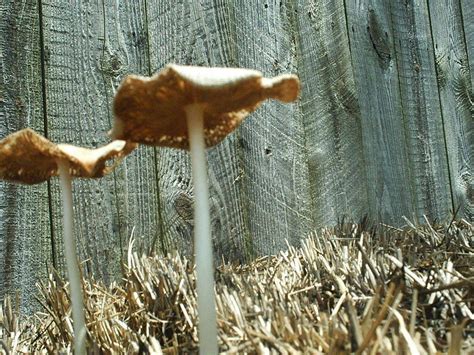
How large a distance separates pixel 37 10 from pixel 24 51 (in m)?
0.13

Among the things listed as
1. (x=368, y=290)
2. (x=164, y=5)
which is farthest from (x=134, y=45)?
(x=368, y=290)

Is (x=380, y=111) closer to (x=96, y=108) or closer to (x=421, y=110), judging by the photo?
(x=421, y=110)

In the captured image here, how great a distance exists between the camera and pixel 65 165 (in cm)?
88

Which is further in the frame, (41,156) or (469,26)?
(469,26)

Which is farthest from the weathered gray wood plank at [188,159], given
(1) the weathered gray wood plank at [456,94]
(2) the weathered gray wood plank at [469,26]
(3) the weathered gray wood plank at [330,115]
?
(2) the weathered gray wood plank at [469,26]

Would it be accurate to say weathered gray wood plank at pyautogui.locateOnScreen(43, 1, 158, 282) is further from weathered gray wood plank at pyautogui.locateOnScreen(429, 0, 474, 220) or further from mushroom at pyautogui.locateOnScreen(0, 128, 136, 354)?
weathered gray wood plank at pyautogui.locateOnScreen(429, 0, 474, 220)

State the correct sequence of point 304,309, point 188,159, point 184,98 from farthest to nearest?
point 188,159, point 304,309, point 184,98

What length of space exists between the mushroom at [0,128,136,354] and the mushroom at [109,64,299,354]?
5 cm

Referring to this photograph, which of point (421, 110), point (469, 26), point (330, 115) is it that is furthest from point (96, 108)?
point (469, 26)

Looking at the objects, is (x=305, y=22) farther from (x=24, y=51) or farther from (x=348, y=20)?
(x=24, y=51)

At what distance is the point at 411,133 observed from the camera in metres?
2.39

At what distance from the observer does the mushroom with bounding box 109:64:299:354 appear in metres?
0.72

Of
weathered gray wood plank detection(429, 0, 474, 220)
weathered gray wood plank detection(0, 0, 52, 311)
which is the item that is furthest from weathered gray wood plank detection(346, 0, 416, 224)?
weathered gray wood plank detection(0, 0, 52, 311)

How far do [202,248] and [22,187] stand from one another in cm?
101
